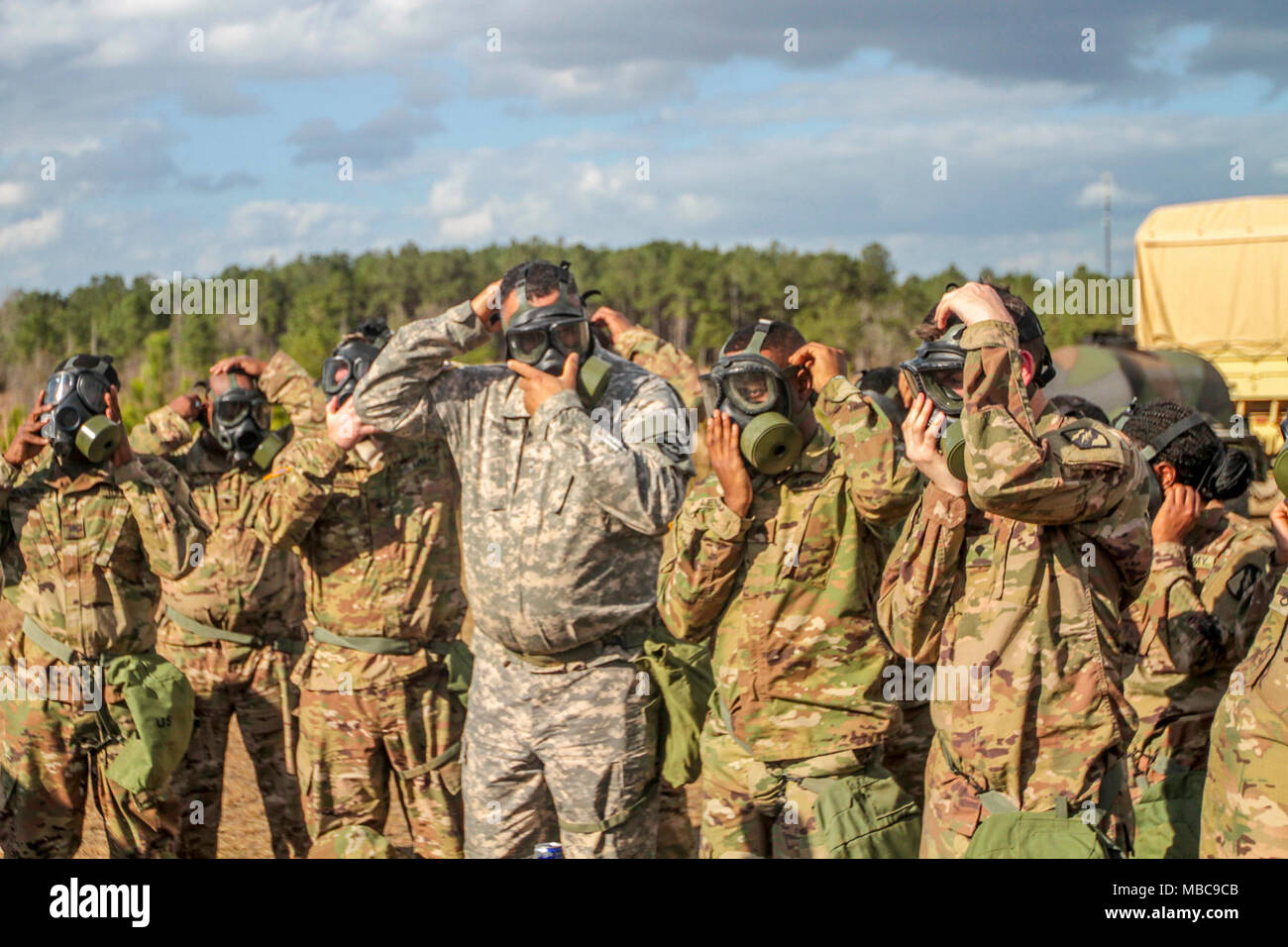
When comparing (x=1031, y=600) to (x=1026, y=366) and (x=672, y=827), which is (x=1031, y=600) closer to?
(x=1026, y=366)

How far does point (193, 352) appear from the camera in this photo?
28.6 metres

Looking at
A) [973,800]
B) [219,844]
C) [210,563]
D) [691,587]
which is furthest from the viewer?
[219,844]

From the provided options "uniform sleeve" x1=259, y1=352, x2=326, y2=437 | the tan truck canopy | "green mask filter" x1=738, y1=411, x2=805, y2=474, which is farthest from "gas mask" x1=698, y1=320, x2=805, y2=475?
the tan truck canopy

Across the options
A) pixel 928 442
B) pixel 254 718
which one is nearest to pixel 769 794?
pixel 928 442

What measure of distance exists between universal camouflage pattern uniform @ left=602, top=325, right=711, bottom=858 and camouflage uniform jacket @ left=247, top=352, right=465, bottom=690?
1.20 meters

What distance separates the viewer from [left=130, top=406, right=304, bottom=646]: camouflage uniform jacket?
6855mm

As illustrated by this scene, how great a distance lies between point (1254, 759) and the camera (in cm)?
394

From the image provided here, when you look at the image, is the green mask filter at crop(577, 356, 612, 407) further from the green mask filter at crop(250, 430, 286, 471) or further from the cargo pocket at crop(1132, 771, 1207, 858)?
the cargo pocket at crop(1132, 771, 1207, 858)

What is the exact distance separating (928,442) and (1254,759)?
134 cm

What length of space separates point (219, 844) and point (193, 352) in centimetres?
2266

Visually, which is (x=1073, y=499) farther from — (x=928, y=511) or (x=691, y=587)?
(x=691, y=587)

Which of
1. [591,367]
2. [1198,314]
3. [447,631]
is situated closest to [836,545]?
[591,367]

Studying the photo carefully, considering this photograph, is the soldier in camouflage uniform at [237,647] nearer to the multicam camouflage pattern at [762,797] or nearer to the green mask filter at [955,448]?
the multicam camouflage pattern at [762,797]

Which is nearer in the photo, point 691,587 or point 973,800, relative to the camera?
point 973,800
